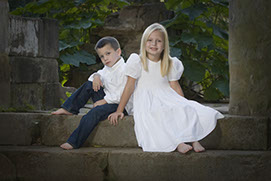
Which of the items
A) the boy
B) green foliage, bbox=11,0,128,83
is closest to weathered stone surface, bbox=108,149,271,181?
the boy

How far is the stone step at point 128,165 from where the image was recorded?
2574mm

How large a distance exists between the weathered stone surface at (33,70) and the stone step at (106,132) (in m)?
0.81

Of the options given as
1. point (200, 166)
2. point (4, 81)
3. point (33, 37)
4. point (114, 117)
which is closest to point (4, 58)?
point (4, 81)

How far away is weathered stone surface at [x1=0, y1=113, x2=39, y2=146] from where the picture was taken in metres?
3.06

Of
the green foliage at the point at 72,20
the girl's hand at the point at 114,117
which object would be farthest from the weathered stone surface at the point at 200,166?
the green foliage at the point at 72,20

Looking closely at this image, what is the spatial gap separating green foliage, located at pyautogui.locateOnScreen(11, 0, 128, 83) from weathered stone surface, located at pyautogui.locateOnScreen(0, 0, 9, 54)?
5.53ft

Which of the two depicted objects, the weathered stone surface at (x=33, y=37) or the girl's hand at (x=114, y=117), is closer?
the girl's hand at (x=114, y=117)

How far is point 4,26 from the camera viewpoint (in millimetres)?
3553

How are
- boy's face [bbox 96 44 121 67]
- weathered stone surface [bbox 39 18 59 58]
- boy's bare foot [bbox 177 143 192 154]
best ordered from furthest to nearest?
weathered stone surface [bbox 39 18 59 58] → boy's face [bbox 96 44 121 67] → boy's bare foot [bbox 177 143 192 154]

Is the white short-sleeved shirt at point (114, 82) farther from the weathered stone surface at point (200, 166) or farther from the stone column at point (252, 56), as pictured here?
the stone column at point (252, 56)

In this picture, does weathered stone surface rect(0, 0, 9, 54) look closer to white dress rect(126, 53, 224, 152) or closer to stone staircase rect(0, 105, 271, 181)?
stone staircase rect(0, 105, 271, 181)

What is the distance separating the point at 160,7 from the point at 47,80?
117 inches

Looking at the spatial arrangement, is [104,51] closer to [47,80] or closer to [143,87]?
[143,87]

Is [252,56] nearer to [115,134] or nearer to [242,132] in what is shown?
[242,132]
